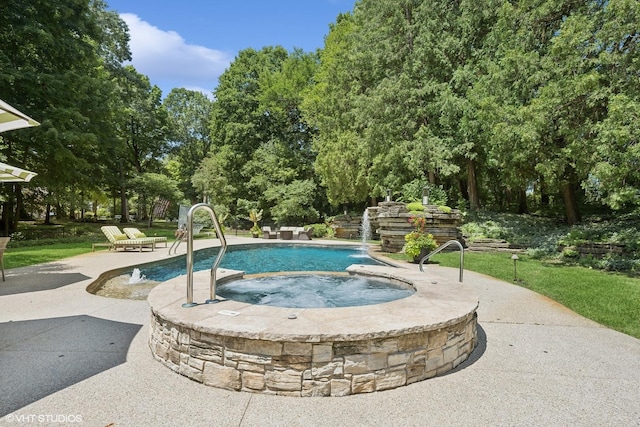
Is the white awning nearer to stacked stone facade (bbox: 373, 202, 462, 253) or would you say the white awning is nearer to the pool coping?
the pool coping

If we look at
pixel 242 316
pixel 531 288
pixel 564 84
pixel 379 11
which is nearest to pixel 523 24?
pixel 564 84

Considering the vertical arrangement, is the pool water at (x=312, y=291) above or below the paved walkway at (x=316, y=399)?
above

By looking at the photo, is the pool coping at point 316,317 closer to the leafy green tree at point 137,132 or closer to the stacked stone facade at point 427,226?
the stacked stone facade at point 427,226

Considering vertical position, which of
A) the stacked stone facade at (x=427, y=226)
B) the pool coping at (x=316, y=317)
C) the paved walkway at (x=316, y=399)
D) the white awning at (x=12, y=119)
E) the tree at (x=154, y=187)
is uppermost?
the tree at (x=154, y=187)

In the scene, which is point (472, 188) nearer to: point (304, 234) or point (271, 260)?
point (304, 234)

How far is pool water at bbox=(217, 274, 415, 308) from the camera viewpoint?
16.9 feet

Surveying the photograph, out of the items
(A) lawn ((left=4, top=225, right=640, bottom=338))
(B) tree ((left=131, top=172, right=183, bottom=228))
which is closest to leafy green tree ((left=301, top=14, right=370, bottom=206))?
(A) lawn ((left=4, top=225, right=640, bottom=338))

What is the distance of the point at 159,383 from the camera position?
113 inches

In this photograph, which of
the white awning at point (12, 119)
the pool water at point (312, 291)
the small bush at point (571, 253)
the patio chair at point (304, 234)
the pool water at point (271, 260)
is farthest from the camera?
the patio chair at point (304, 234)

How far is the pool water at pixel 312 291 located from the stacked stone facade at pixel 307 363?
2123 mm

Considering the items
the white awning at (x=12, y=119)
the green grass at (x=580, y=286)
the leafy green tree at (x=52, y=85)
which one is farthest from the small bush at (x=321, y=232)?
the white awning at (x=12, y=119)

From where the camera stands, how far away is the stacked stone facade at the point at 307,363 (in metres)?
2.65

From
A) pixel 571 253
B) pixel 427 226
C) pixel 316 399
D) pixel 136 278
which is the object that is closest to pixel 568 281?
pixel 571 253

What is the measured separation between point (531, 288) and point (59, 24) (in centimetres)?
2010
